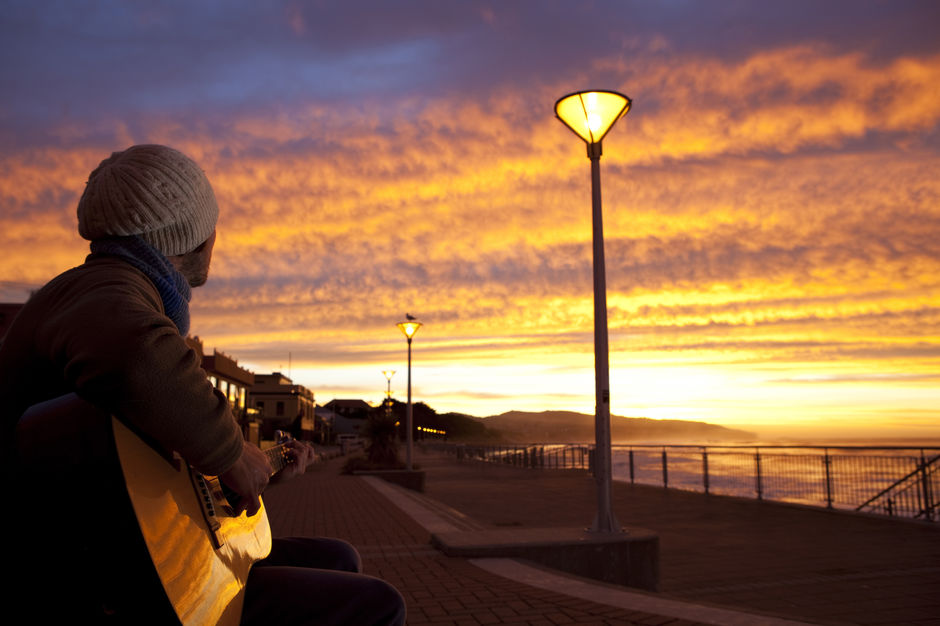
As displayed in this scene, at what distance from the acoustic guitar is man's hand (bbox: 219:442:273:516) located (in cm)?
8

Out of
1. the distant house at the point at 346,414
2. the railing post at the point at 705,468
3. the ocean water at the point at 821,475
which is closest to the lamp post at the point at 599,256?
the ocean water at the point at 821,475

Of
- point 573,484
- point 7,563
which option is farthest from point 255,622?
point 573,484

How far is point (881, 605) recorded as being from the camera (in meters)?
5.80

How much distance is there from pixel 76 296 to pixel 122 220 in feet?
0.81

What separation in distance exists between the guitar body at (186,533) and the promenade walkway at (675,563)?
311 centimetres

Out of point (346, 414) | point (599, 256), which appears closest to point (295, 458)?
point (599, 256)

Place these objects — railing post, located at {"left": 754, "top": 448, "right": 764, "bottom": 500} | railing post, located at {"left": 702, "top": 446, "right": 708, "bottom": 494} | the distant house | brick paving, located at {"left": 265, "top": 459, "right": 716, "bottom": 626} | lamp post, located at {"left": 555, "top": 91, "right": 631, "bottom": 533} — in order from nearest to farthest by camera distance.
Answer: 1. brick paving, located at {"left": 265, "top": 459, "right": 716, "bottom": 626}
2. lamp post, located at {"left": 555, "top": 91, "right": 631, "bottom": 533}
3. railing post, located at {"left": 754, "top": 448, "right": 764, "bottom": 500}
4. railing post, located at {"left": 702, "top": 446, "right": 708, "bottom": 494}
5. the distant house

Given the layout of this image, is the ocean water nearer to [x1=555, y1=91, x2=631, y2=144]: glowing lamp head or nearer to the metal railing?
the metal railing

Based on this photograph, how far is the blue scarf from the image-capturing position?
1.38 metres

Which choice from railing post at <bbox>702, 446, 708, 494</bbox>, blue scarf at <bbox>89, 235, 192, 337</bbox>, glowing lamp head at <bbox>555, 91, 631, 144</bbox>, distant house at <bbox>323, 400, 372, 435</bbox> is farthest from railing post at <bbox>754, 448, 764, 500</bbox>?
distant house at <bbox>323, 400, 372, 435</bbox>

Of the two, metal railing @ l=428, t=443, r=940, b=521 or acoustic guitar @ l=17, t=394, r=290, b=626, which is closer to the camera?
acoustic guitar @ l=17, t=394, r=290, b=626

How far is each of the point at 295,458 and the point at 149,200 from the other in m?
0.82

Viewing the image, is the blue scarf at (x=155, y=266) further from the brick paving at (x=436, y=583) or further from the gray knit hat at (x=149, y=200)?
the brick paving at (x=436, y=583)

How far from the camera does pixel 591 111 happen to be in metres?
7.52
